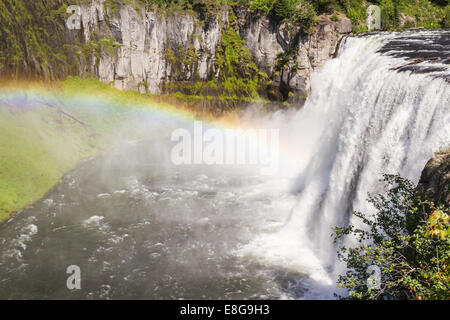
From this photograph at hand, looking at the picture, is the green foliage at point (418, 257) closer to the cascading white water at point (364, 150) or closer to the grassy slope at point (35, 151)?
the cascading white water at point (364, 150)

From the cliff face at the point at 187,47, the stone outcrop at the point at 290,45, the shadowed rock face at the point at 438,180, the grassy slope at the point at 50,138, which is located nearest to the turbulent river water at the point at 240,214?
the grassy slope at the point at 50,138

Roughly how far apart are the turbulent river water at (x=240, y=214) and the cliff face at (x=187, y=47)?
7.24 meters

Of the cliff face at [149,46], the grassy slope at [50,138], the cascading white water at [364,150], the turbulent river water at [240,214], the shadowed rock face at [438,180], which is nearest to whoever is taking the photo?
the shadowed rock face at [438,180]

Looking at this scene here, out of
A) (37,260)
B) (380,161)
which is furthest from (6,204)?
(380,161)

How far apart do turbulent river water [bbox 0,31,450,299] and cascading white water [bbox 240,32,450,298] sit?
7 centimetres

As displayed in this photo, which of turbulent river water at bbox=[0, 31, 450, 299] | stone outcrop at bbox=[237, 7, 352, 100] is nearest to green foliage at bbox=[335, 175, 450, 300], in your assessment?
turbulent river water at bbox=[0, 31, 450, 299]

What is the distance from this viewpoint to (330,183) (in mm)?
22031

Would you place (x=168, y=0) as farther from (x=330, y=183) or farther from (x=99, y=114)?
(x=330, y=183)

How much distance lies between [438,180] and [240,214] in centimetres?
1431

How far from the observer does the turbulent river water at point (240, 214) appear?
16375mm

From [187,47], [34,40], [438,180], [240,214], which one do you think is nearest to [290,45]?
[187,47]

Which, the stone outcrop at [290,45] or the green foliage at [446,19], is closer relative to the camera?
the stone outcrop at [290,45]

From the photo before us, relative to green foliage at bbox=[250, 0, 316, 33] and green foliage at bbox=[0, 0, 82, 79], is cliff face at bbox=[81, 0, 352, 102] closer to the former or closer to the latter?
green foliage at bbox=[250, 0, 316, 33]
